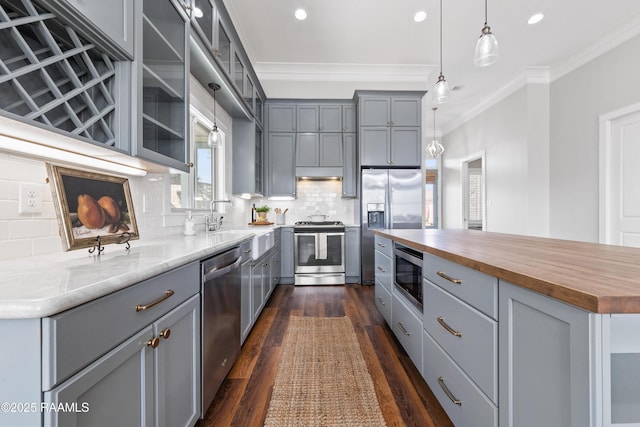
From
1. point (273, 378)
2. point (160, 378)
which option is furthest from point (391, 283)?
point (160, 378)

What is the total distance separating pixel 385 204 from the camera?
3.91 metres

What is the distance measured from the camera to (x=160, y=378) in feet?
3.06

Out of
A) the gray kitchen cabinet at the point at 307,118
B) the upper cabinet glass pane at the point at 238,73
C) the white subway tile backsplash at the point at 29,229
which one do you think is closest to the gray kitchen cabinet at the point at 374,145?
the gray kitchen cabinet at the point at 307,118

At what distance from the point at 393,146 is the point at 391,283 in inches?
100

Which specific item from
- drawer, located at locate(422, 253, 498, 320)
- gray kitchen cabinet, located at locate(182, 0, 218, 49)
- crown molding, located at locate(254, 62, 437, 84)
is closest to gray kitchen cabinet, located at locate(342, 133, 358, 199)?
crown molding, located at locate(254, 62, 437, 84)

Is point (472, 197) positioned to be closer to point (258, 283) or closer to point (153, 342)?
point (258, 283)

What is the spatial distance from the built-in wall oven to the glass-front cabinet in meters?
1.63

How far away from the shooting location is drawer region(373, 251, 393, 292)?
217 centimetres

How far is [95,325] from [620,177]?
17.0 ft

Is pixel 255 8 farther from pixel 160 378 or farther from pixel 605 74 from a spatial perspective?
pixel 605 74

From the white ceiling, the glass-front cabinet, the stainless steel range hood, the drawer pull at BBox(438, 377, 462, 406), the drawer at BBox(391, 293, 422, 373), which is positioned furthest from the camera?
A: the stainless steel range hood

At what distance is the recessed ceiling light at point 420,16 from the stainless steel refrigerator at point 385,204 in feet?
6.28

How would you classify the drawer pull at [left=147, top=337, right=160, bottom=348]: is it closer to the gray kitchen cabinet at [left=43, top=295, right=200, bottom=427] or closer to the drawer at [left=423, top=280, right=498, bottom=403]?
the gray kitchen cabinet at [left=43, top=295, right=200, bottom=427]

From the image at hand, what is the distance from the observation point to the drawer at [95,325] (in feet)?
1.80
